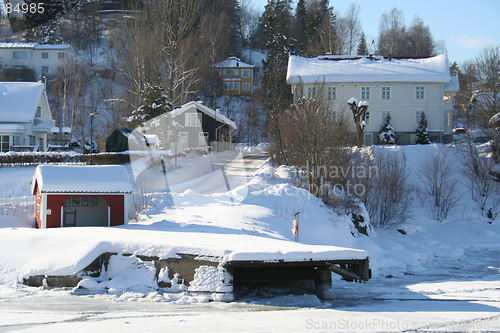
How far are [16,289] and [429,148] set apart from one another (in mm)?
34577

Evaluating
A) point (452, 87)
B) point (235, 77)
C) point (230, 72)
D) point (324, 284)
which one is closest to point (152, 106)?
point (324, 284)

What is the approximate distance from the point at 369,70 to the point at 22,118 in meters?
34.3

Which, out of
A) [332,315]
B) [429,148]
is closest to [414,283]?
[332,315]

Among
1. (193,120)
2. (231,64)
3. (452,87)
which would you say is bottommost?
(193,120)

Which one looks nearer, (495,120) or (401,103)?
(495,120)

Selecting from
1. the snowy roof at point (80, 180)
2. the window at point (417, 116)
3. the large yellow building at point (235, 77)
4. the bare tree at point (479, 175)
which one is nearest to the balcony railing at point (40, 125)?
the snowy roof at point (80, 180)

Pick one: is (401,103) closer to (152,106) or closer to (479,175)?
(479,175)

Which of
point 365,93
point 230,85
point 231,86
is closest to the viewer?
point 365,93

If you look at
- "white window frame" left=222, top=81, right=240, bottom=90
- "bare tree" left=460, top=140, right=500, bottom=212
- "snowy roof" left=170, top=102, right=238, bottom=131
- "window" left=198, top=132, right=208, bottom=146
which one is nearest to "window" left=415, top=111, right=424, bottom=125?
"bare tree" left=460, top=140, right=500, bottom=212

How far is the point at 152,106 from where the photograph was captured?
134 feet

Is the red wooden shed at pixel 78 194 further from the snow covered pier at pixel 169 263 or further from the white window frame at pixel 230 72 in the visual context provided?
the white window frame at pixel 230 72

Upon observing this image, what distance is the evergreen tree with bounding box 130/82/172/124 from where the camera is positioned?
133 feet

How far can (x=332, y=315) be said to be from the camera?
40.4ft

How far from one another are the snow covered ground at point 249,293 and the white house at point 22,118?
15.1m
